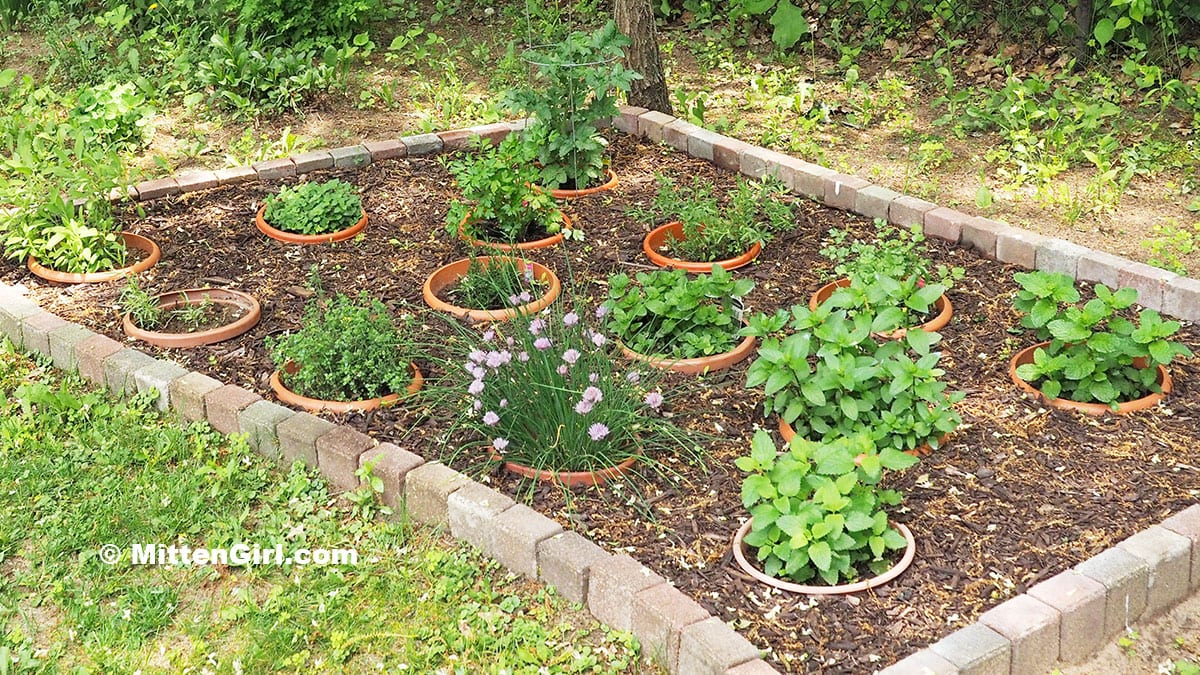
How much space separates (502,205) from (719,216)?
35.9 inches

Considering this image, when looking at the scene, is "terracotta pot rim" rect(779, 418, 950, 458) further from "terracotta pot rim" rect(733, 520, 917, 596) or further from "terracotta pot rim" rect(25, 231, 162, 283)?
"terracotta pot rim" rect(25, 231, 162, 283)

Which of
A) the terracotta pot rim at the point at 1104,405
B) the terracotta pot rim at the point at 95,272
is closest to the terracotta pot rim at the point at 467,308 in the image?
the terracotta pot rim at the point at 95,272

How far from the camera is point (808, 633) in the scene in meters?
3.21

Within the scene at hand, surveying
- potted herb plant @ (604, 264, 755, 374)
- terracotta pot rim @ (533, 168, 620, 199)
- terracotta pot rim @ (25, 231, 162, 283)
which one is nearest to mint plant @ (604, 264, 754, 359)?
potted herb plant @ (604, 264, 755, 374)

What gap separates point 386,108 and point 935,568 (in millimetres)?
4933

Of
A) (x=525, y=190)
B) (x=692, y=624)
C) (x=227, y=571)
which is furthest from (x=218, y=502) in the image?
(x=525, y=190)

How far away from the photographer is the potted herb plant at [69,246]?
5.31 meters

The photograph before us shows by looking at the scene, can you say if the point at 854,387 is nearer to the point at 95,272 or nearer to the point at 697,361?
the point at 697,361

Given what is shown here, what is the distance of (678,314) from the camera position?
4.45 meters

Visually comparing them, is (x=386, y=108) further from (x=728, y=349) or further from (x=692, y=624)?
(x=692, y=624)

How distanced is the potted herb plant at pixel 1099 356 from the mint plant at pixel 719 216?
1.35 m

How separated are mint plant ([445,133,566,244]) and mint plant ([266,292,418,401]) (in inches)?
40.9

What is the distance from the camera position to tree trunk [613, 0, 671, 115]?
6809 millimetres

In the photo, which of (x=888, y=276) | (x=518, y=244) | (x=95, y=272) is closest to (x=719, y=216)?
(x=518, y=244)
